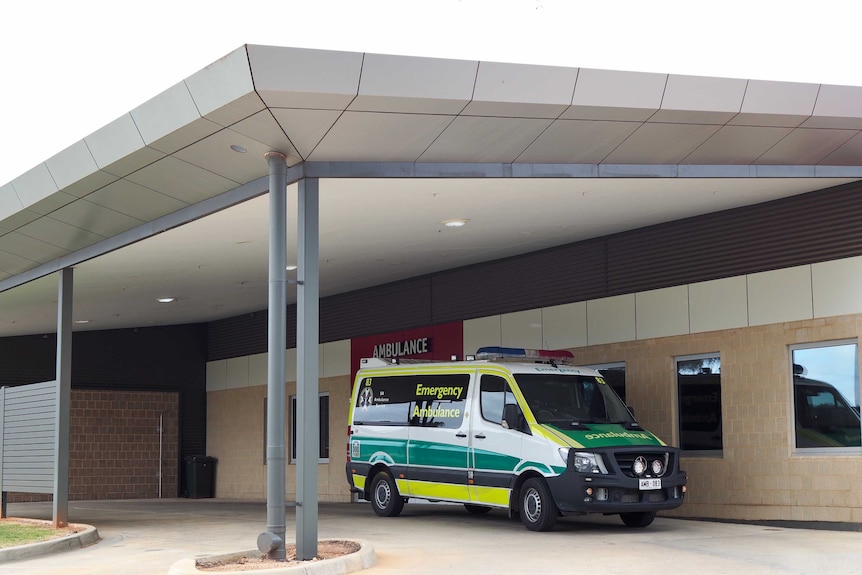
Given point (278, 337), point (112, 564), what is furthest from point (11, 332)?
point (278, 337)

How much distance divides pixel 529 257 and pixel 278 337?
8.44 m

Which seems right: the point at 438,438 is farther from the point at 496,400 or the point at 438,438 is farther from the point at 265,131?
the point at 265,131

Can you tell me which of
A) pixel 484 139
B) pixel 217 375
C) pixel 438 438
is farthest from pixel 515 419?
pixel 217 375

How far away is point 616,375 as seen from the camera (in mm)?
16656

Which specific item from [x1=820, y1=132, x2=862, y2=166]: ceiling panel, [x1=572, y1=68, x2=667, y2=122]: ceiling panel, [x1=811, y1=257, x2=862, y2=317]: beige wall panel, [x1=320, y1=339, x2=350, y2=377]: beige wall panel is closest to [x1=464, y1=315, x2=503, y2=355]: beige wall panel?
[x1=320, y1=339, x2=350, y2=377]: beige wall panel

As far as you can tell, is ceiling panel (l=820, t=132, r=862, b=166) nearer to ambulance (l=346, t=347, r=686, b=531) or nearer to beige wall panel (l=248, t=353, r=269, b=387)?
ambulance (l=346, t=347, r=686, b=531)

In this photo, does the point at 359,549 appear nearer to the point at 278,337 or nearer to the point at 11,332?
the point at 278,337

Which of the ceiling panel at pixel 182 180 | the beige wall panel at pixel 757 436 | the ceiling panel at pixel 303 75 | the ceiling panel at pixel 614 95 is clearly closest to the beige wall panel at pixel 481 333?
the beige wall panel at pixel 757 436

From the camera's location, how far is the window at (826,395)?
13477mm

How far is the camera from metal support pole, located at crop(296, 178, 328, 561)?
10.2 meters

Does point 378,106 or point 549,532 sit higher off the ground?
point 378,106

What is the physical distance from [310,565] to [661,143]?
5.85 metres

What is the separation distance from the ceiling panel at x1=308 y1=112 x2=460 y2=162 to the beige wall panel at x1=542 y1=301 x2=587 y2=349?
21.9ft

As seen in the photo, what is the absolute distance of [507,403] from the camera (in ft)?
45.6
